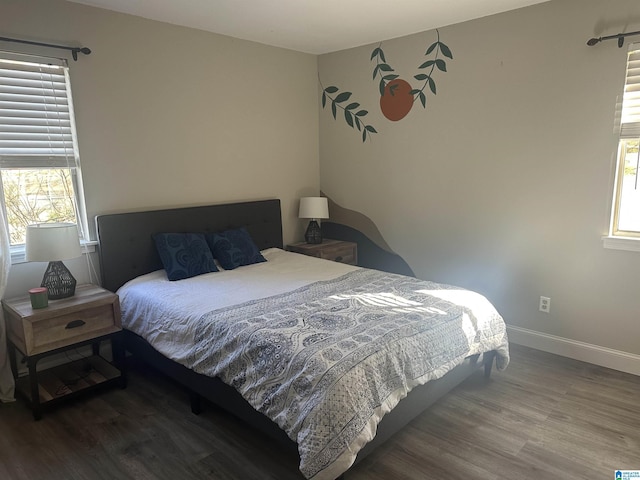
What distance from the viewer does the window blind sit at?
271cm

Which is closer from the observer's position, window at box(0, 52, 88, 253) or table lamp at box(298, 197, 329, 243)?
window at box(0, 52, 88, 253)

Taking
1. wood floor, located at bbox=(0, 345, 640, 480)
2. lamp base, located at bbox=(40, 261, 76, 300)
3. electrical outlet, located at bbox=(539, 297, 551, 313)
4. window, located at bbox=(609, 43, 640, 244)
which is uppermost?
window, located at bbox=(609, 43, 640, 244)

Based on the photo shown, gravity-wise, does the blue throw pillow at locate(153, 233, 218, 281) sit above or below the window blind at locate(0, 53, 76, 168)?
below

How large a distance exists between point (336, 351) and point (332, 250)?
230cm

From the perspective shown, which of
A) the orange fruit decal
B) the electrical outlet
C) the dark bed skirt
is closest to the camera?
the dark bed skirt

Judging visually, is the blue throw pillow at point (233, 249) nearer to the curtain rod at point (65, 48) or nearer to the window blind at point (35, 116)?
the window blind at point (35, 116)

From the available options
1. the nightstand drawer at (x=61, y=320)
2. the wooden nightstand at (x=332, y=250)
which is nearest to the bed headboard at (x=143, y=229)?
the nightstand drawer at (x=61, y=320)

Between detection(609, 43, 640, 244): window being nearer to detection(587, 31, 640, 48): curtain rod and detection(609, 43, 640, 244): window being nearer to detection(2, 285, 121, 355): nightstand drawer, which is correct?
detection(587, 31, 640, 48): curtain rod

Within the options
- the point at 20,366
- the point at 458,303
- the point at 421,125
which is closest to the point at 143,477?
the point at 20,366

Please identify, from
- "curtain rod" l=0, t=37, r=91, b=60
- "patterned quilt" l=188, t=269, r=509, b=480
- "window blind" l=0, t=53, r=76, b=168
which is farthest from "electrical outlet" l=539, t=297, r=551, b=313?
"curtain rod" l=0, t=37, r=91, b=60

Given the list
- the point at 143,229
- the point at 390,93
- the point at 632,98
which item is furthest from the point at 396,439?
the point at 390,93

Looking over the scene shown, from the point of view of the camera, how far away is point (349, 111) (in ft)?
14.2

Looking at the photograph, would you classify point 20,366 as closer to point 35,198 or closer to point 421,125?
point 35,198

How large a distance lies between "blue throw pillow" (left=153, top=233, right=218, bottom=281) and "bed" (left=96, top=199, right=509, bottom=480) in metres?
0.08
